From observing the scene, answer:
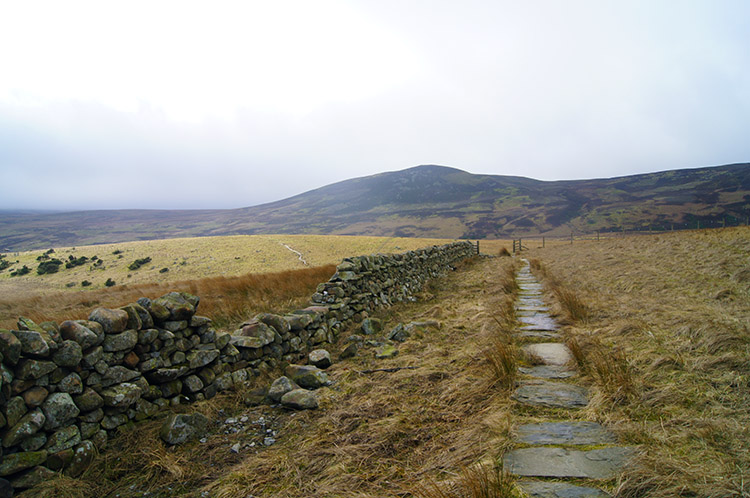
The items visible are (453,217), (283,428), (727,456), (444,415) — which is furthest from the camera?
(453,217)

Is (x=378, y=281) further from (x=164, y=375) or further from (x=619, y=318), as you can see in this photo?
(x=164, y=375)

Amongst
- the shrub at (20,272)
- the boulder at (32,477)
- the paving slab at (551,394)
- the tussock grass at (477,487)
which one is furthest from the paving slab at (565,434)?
the shrub at (20,272)

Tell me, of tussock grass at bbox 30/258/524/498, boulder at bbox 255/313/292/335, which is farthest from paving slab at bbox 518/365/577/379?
boulder at bbox 255/313/292/335

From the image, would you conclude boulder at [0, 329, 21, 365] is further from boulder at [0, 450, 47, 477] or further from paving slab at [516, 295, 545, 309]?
paving slab at [516, 295, 545, 309]

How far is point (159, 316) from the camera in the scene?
13.3ft

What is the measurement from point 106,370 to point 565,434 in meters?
4.39

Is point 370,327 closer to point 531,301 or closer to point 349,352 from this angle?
point 349,352

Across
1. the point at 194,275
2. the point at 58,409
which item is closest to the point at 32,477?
the point at 58,409

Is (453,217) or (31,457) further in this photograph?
(453,217)

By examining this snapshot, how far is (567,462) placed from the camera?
2.47 metres

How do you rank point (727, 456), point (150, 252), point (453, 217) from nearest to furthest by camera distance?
point (727, 456) < point (150, 252) < point (453, 217)

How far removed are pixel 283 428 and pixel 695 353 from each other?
4806mm

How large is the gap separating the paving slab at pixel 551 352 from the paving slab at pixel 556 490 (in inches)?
103

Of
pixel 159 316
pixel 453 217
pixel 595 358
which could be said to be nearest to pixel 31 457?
pixel 159 316
